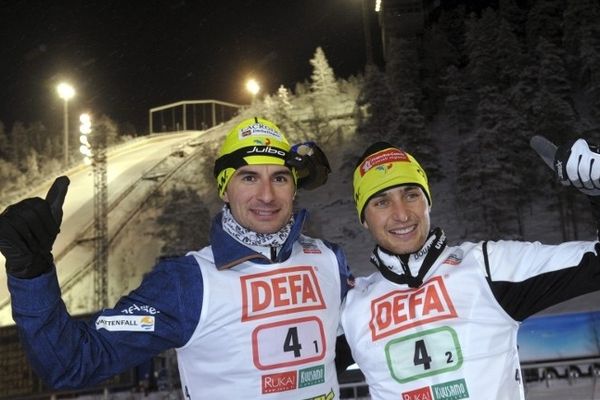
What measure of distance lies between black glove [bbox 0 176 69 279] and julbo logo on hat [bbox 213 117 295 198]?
49.3 inches

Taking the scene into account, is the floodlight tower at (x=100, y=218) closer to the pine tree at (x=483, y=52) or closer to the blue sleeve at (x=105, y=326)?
the pine tree at (x=483, y=52)

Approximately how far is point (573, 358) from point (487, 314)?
40.4ft

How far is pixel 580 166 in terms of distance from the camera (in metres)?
2.63

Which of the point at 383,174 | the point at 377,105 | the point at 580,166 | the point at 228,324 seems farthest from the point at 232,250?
the point at 377,105

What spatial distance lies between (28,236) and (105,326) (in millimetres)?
644

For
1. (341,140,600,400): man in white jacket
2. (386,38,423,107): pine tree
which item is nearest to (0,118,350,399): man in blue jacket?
(341,140,600,400): man in white jacket

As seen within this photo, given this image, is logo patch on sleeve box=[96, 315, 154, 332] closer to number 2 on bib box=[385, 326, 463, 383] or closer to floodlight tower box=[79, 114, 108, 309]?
number 2 on bib box=[385, 326, 463, 383]

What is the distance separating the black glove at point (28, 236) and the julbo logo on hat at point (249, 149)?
4.11 ft

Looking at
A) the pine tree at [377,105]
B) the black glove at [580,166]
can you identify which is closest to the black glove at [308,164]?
the black glove at [580,166]

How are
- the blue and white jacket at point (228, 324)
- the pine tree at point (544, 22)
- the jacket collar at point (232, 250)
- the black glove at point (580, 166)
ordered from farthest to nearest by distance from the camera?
the pine tree at point (544, 22) < the jacket collar at point (232, 250) < the blue and white jacket at point (228, 324) < the black glove at point (580, 166)

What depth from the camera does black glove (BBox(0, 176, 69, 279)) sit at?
2250 mm

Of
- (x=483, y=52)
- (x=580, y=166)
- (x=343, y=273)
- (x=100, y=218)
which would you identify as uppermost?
(x=483, y=52)

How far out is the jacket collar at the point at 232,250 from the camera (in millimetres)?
3141

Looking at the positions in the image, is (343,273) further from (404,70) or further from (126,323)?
(404,70)
